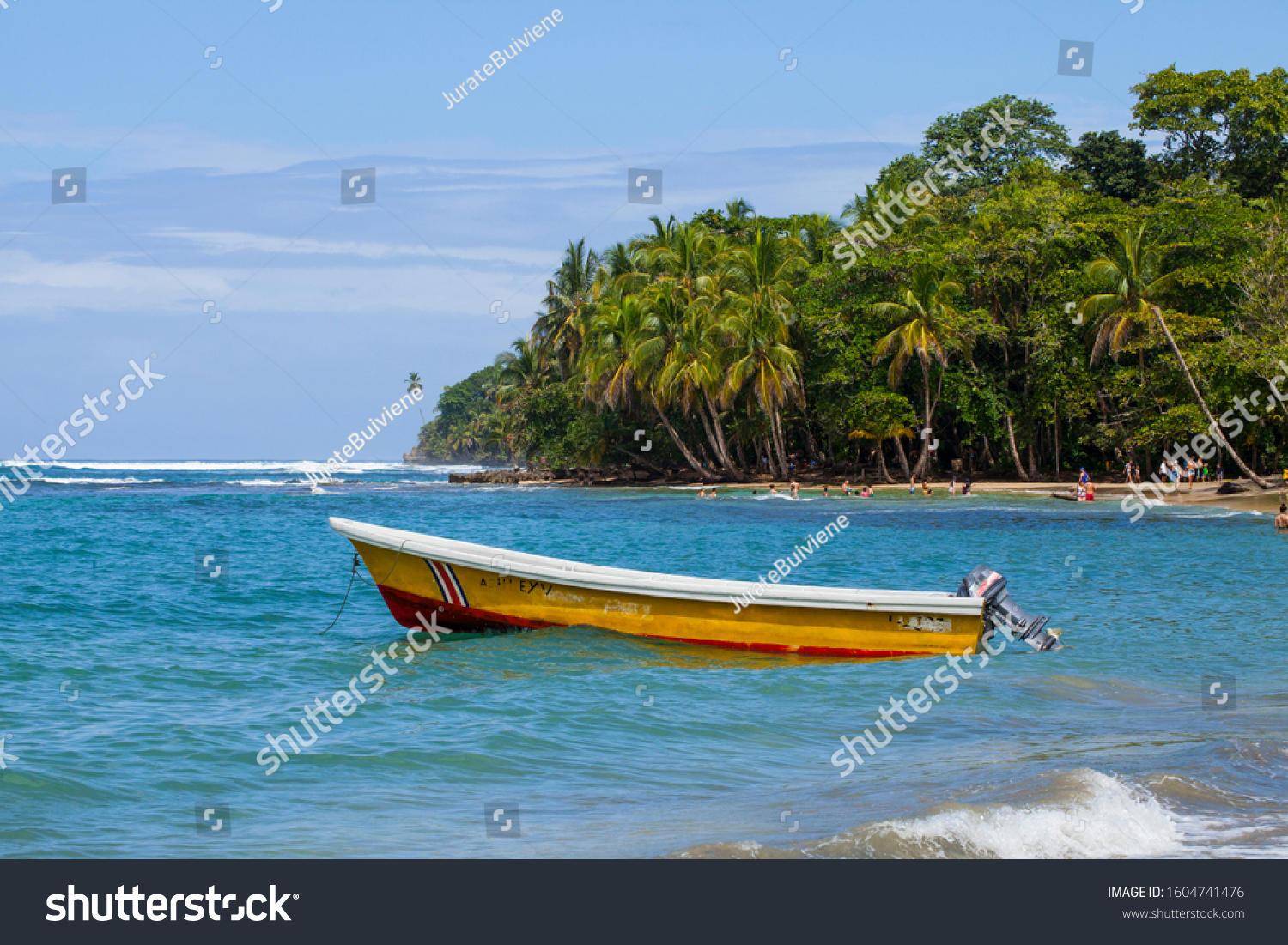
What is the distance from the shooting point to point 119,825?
6.64m

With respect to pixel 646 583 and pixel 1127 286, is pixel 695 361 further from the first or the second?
pixel 646 583

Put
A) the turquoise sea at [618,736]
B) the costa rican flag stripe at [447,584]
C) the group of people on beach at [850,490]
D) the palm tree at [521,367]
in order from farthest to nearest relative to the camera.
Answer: the palm tree at [521,367] < the group of people on beach at [850,490] < the costa rican flag stripe at [447,584] < the turquoise sea at [618,736]

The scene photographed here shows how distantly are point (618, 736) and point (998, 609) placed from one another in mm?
5072

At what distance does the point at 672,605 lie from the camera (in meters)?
12.1

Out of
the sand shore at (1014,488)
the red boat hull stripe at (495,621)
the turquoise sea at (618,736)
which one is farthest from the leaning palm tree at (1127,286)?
the red boat hull stripe at (495,621)

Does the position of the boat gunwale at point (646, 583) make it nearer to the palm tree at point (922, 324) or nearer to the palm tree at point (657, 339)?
the palm tree at point (922, 324)

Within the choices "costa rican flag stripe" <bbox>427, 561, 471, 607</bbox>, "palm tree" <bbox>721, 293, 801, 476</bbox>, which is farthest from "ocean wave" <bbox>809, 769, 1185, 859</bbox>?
"palm tree" <bbox>721, 293, 801, 476</bbox>

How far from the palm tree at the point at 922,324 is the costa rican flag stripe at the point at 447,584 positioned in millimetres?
34276

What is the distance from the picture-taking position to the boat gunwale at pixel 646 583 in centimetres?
1142

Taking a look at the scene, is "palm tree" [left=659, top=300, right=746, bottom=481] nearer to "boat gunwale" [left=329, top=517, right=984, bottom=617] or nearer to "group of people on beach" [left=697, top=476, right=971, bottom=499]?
"group of people on beach" [left=697, top=476, right=971, bottom=499]

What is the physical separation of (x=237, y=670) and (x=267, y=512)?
31743 mm

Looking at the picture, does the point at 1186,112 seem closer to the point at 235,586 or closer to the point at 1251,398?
the point at 1251,398

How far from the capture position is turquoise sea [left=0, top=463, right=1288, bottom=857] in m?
6.30
